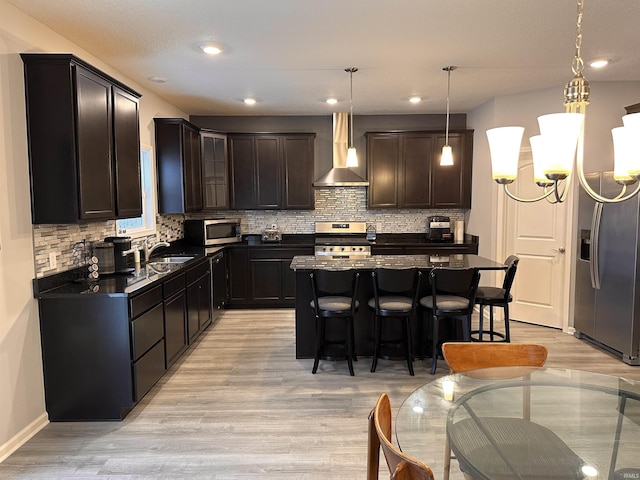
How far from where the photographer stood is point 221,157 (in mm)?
5980

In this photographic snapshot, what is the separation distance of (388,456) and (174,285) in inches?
116

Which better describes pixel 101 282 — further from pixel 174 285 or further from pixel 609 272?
pixel 609 272

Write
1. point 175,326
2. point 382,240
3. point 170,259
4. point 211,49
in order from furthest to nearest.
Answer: point 382,240 → point 170,259 → point 175,326 → point 211,49

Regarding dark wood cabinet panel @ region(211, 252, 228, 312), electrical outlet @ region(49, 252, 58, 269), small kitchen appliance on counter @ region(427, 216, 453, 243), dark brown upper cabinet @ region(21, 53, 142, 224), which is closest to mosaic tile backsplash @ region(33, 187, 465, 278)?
small kitchen appliance on counter @ region(427, 216, 453, 243)

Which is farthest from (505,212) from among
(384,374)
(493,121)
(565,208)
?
(384,374)

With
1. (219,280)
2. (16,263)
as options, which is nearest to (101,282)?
(16,263)

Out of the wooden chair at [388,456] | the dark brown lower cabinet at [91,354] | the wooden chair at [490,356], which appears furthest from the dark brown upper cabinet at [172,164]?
the wooden chair at [388,456]

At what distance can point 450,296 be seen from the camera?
3.78 m

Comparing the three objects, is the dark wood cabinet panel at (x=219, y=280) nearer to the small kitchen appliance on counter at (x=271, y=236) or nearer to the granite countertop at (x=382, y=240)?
the granite countertop at (x=382, y=240)

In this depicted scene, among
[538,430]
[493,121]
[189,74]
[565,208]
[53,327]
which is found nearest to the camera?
[538,430]

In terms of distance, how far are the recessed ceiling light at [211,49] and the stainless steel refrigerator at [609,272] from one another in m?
3.72

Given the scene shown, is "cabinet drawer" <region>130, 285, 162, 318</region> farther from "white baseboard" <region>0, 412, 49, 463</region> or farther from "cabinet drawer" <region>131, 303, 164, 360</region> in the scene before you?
"white baseboard" <region>0, 412, 49, 463</region>

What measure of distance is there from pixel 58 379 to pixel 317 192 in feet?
14.1

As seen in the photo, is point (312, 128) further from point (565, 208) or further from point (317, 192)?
point (565, 208)
